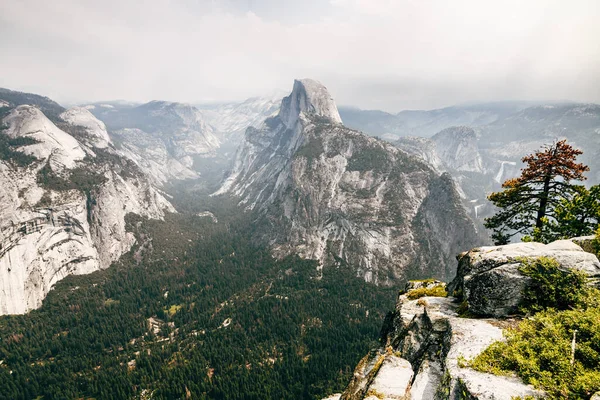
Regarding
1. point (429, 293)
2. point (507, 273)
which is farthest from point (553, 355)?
point (429, 293)

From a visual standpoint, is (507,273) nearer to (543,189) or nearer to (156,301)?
(543,189)

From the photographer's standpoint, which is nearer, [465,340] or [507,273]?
[465,340]

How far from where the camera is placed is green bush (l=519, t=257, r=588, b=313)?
48.9ft

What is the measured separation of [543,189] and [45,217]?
218 metres

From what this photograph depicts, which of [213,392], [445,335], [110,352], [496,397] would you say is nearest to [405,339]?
[445,335]

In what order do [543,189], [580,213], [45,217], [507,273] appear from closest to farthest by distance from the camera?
[507,273] < [580,213] < [543,189] < [45,217]

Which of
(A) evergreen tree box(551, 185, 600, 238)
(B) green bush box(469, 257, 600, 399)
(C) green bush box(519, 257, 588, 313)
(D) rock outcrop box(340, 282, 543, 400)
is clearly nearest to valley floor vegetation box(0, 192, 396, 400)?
(D) rock outcrop box(340, 282, 543, 400)

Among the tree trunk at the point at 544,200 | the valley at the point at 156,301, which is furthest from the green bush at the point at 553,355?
the valley at the point at 156,301

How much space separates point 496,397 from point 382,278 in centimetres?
18213

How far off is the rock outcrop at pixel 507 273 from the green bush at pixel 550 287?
1.30 ft

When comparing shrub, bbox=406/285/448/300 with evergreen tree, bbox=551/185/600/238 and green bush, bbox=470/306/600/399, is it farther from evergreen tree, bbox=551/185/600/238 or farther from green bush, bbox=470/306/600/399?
evergreen tree, bbox=551/185/600/238

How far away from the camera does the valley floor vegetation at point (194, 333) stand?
99.6 m

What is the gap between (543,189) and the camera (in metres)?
30.1

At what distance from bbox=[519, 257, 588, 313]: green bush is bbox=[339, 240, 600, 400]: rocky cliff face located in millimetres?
431
